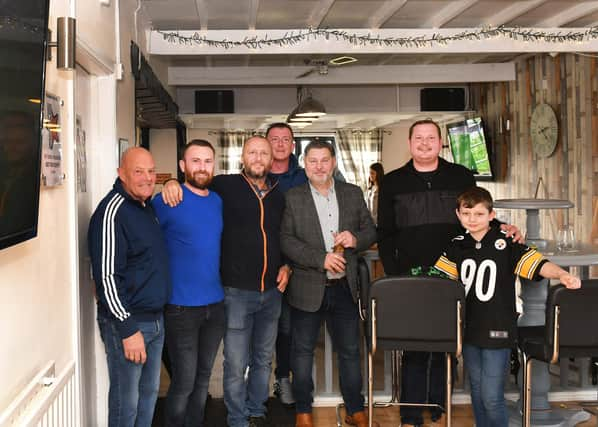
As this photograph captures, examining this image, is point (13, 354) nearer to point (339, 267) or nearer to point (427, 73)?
point (339, 267)

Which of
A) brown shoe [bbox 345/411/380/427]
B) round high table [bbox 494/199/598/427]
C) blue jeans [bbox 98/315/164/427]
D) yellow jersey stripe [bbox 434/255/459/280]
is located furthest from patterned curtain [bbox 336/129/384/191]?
blue jeans [bbox 98/315/164/427]

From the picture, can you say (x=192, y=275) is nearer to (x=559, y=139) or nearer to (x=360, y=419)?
(x=360, y=419)

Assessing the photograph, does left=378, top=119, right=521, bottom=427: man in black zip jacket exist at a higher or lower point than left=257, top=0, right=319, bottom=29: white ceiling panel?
lower

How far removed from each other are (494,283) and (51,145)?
6.35 ft

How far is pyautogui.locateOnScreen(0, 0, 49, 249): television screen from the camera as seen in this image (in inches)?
63.1

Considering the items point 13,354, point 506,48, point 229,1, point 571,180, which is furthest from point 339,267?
point 571,180

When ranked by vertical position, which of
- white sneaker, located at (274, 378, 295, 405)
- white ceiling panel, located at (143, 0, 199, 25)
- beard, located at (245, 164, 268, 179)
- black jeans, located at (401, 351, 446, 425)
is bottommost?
white sneaker, located at (274, 378, 295, 405)

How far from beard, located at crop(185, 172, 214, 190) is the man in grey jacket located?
1.52 ft

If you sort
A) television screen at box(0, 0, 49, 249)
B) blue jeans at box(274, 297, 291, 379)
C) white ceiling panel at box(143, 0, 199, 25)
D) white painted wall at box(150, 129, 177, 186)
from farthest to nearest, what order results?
white painted wall at box(150, 129, 177, 186)
white ceiling panel at box(143, 0, 199, 25)
blue jeans at box(274, 297, 291, 379)
television screen at box(0, 0, 49, 249)

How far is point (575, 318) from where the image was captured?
288 cm

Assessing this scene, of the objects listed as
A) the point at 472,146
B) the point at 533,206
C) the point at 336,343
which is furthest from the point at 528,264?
the point at 472,146

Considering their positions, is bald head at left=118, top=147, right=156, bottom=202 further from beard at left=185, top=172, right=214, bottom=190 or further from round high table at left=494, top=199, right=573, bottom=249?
round high table at left=494, top=199, right=573, bottom=249

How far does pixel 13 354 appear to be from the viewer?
6.46ft

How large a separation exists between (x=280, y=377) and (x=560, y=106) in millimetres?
4138
